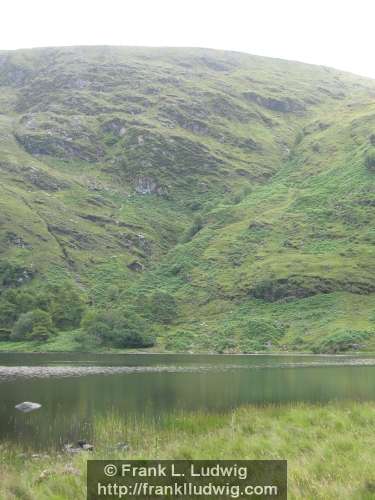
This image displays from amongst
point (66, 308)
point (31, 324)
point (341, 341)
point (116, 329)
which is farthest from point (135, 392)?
point (66, 308)

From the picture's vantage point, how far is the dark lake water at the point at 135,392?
4066 centimetres

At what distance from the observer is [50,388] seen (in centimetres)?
6169

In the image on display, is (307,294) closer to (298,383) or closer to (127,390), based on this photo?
(298,383)

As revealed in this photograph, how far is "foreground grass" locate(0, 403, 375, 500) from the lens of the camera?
59.1 feet

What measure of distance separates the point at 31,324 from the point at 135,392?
12186 cm

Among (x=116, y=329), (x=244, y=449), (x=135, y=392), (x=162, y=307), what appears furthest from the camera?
(x=162, y=307)

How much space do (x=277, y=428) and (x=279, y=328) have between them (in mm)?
143052

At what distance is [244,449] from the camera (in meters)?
23.3

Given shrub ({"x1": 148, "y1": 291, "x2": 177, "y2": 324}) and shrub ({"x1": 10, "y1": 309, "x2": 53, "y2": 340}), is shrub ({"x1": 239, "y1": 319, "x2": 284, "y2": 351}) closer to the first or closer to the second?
shrub ({"x1": 148, "y1": 291, "x2": 177, "y2": 324})

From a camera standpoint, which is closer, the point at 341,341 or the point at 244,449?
the point at 244,449

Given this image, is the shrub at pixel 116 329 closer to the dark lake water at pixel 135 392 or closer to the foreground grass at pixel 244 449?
the dark lake water at pixel 135 392

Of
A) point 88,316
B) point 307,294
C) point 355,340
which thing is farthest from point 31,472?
point 307,294

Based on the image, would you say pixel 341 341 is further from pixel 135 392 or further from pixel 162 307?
pixel 135 392

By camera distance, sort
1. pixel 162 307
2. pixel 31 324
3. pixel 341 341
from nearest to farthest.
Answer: pixel 341 341 → pixel 31 324 → pixel 162 307
